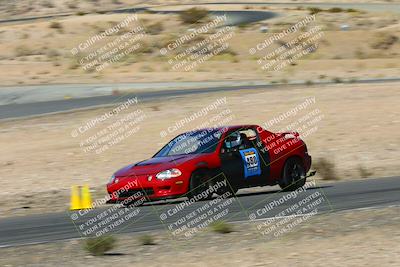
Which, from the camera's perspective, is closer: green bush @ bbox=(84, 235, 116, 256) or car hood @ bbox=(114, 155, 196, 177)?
green bush @ bbox=(84, 235, 116, 256)

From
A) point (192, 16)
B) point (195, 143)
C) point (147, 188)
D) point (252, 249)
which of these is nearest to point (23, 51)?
point (192, 16)

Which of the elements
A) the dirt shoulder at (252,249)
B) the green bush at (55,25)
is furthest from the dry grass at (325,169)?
the green bush at (55,25)

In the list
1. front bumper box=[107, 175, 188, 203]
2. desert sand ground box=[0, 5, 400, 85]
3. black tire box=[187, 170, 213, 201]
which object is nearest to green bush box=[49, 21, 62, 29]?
desert sand ground box=[0, 5, 400, 85]

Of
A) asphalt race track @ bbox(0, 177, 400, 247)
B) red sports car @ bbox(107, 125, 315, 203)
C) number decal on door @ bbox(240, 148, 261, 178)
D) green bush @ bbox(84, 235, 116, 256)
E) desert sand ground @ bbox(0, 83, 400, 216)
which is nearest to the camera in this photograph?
green bush @ bbox(84, 235, 116, 256)

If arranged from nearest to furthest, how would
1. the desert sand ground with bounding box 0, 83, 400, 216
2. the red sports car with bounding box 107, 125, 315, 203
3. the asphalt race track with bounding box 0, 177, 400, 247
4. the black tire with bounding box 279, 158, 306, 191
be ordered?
the asphalt race track with bounding box 0, 177, 400, 247 < the red sports car with bounding box 107, 125, 315, 203 < the black tire with bounding box 279, 158, 306, 191 < the desert sand ground with bounding box 0, 83, 400, 216

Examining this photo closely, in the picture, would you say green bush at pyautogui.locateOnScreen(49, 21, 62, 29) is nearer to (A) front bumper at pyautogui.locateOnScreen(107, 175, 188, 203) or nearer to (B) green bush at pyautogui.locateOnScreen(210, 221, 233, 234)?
(A) front bumper at pyautogui.locateOnScreen(107, 175, 188, 203)

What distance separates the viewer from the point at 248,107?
29031 mm

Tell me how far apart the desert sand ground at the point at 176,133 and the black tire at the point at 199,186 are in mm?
3242

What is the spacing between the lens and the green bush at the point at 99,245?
421 inches

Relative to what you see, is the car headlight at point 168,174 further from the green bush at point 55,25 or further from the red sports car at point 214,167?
the green bush at point 55,25

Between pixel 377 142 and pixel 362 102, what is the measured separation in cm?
600

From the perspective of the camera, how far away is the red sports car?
48.8 feet

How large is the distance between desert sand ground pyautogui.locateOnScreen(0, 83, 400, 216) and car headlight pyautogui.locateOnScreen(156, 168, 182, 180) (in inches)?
116

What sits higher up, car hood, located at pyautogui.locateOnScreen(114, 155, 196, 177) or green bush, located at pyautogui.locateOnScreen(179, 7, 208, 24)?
car hood, located at pyautogui.locateOnScreen(114, 155, 196, 177)
